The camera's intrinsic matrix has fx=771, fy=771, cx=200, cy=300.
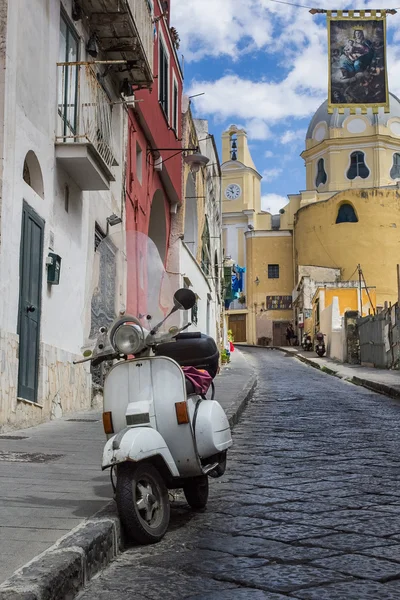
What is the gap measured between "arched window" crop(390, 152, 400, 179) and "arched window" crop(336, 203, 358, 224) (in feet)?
17.3

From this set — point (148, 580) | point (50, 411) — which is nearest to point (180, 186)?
point (50, 411)

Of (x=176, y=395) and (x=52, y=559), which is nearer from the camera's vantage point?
(x=52, y=559)

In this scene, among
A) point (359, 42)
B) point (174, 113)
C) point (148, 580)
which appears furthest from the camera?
point (359, 42)

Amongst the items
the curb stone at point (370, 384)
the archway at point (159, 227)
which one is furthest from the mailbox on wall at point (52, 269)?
the archway at point (159, 227)

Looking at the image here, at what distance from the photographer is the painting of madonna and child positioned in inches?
838

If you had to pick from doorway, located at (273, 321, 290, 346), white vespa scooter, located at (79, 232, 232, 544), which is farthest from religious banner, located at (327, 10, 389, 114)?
doorway, located at (273, 321, 290, 346)

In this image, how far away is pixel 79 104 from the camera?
1012 cm

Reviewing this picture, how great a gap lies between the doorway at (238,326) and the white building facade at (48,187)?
50834mm

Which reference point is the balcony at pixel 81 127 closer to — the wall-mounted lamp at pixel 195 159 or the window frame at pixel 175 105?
the window frame at pixel 175 105

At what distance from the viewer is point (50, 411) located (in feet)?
30.7

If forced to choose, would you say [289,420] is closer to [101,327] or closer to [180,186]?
[101,327]

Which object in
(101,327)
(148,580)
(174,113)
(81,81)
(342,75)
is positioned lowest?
(148,580)

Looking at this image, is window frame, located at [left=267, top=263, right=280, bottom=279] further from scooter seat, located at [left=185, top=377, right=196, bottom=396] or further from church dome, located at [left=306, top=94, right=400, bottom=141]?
scooter seat, located at [left=185, top=377, right=196, bottom=396]

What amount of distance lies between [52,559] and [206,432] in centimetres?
156
